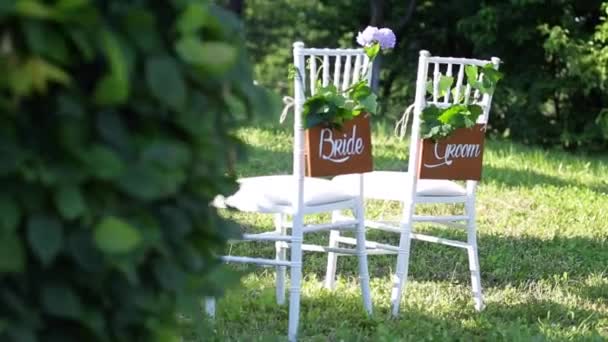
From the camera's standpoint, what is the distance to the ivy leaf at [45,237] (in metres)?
1.33

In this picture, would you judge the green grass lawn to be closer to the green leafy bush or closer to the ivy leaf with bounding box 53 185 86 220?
the green leafy bush

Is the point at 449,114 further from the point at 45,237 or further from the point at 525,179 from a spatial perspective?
the point at 525,179

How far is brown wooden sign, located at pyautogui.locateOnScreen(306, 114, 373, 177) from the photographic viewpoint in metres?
3.70

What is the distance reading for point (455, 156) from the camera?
163 inches

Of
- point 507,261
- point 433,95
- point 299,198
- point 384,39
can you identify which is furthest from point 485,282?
point 299,198

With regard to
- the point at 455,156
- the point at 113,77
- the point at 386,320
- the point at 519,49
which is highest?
the point at 113,77

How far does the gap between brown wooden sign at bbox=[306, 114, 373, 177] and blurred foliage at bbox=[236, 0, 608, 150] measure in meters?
7.46

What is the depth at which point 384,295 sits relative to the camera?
14.7 feet

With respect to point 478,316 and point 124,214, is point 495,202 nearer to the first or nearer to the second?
point 478,316

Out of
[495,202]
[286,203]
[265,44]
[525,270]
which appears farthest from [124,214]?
[265,44]

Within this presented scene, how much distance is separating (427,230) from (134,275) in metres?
4.84

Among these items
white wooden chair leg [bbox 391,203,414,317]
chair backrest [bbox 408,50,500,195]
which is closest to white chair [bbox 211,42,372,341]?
white wooden chair leg [bbox 391,203,414,317]

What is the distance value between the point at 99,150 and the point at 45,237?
0.43ft

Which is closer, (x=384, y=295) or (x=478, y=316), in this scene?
(x=478, y=316)
